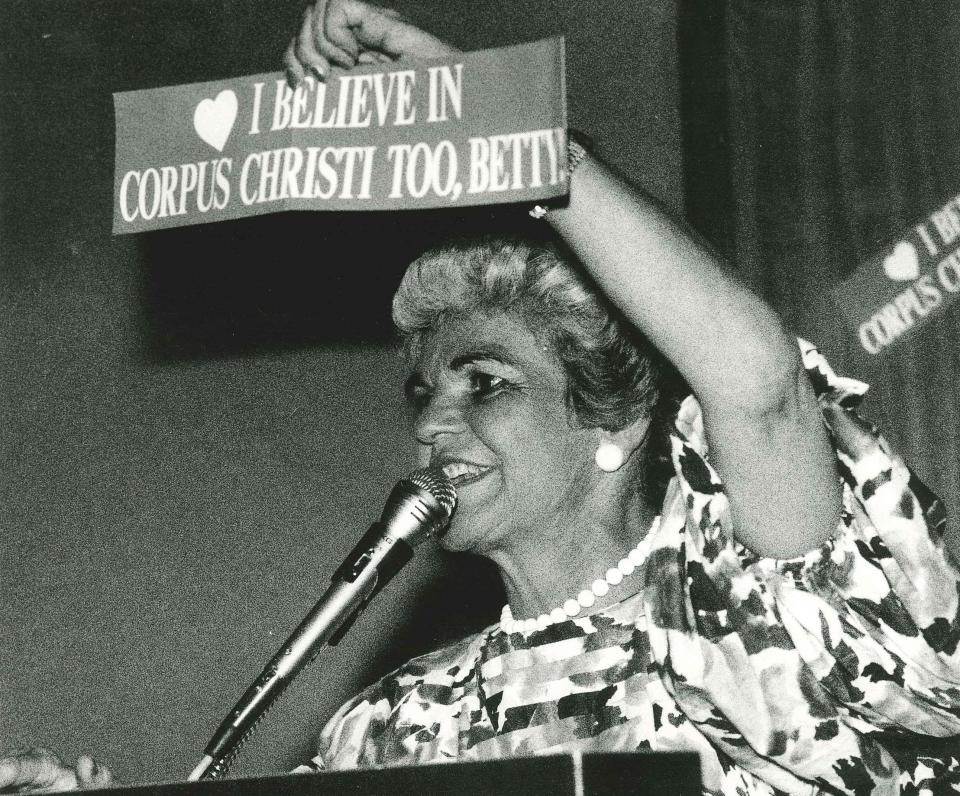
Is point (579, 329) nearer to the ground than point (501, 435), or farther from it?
farther from it

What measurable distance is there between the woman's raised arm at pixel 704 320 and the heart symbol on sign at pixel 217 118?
1.11 ft

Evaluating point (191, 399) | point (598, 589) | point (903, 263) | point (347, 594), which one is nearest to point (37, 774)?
point (347, 594)

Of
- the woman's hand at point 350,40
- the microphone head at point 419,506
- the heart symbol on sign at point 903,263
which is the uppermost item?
the heart symbol on sign at point 903,263

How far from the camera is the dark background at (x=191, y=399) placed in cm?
263

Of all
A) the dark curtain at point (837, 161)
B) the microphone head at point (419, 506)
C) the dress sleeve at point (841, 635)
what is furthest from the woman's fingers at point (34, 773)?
the dark curtain at point (837, 161)

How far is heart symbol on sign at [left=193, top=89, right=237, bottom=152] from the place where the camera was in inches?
48.8

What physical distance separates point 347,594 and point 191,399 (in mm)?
Answer: 1517

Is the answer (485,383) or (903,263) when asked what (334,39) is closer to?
(485,383)

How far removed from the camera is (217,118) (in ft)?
4.08

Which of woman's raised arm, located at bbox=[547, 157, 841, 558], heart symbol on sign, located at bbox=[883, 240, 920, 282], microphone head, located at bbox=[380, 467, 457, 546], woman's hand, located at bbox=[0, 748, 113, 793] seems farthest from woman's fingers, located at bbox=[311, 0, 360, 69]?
heart symbol on sign, located at bbox=[883, 240, 920, 282]

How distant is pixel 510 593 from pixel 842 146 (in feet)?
4.09

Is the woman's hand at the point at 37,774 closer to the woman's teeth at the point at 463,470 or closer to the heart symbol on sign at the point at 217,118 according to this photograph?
the woman's teeth at the point at 463,470

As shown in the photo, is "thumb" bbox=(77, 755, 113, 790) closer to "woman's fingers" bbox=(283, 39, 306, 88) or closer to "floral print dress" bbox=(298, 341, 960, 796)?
"floral print dress" bbox=(298, 341, 960, 796)

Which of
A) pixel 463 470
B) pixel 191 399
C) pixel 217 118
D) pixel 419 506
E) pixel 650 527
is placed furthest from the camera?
pixel 191 399
